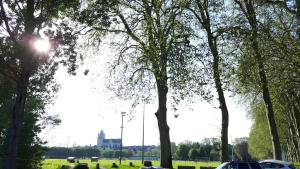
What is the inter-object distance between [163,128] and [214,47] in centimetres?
720

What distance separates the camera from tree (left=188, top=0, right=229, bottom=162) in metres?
28.3

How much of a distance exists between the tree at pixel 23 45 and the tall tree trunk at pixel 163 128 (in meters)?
10.6

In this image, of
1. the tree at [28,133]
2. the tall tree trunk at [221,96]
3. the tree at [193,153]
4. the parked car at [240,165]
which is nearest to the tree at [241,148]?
the tree at [193,153]

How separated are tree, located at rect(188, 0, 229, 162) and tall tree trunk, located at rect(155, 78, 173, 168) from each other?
4127 millimetres

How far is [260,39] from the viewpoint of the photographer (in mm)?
26188

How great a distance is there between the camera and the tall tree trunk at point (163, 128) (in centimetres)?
3108

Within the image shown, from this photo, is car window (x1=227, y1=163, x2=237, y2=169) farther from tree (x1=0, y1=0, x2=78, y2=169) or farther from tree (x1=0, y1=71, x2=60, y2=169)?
tree (x1=0, y1=71, x2=60, y2=169)

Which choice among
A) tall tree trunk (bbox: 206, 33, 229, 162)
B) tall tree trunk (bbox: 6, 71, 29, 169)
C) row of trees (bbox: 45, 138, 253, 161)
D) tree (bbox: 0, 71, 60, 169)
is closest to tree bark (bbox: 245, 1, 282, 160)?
tall tree trunk (bbox: 206, 33, 229, 162)

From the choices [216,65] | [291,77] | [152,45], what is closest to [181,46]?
[152,45]

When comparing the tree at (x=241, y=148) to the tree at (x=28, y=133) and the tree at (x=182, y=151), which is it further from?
the tree at (x=28, y=133)

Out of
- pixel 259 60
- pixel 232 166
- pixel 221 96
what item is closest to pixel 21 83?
pixel 232 166

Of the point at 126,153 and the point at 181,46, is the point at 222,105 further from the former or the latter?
the point at 126,153

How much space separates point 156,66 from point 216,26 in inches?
269

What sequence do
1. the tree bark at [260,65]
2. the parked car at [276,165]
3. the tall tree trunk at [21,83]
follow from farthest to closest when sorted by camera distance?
the parked car at [276,165]
the tree bark at [260,65]
the tall tree trunk at [21,83]
